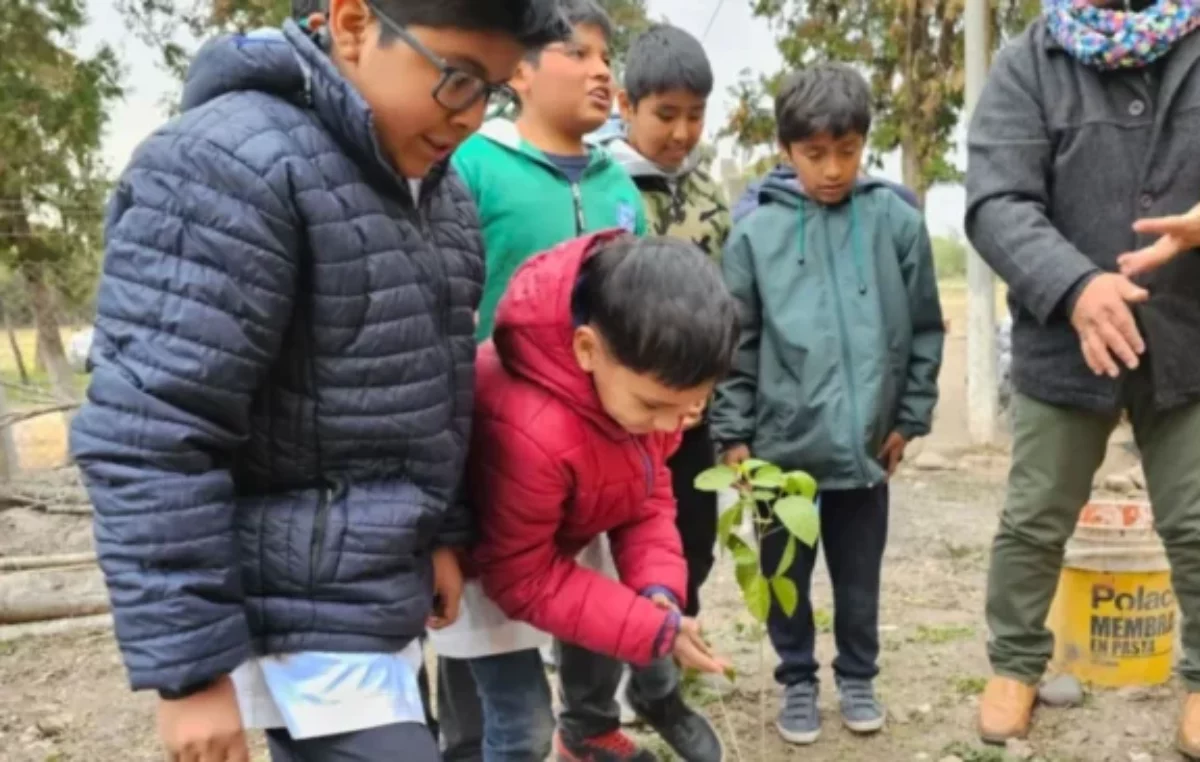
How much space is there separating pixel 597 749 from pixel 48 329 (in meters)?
7.91

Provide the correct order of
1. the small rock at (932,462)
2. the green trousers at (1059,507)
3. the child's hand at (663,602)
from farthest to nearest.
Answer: the small rock at (932,462) → the green trousers at (1059,507) → the child's hand at (663,602)

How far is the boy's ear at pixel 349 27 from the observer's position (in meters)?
1.45

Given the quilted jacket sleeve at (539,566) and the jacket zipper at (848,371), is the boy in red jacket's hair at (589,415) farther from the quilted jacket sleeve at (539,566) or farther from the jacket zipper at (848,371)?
the jacket zipper at (848,371)

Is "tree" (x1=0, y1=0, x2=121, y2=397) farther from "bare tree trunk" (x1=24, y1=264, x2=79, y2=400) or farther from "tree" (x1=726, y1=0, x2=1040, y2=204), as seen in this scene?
"tree" (x1=726, y1=0, x2=1040, y2=204)

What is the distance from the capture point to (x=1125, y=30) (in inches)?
99.6

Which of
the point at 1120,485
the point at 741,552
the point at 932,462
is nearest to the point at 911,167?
the point at 932,462

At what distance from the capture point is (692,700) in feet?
10.3

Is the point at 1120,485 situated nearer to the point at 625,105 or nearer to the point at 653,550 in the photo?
the point at 625,105

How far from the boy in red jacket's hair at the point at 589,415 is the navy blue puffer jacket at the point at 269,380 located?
21cm

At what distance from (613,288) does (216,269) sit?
2.08 ft

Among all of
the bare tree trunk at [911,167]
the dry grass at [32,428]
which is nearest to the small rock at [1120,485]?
the bare tree trunk at [911,167]

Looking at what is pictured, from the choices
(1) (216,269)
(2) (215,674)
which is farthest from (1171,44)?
(2) (215,674)

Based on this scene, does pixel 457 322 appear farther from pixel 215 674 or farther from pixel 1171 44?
pixel 1171 44

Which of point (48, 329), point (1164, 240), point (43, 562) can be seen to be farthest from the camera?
point (48, 329)
